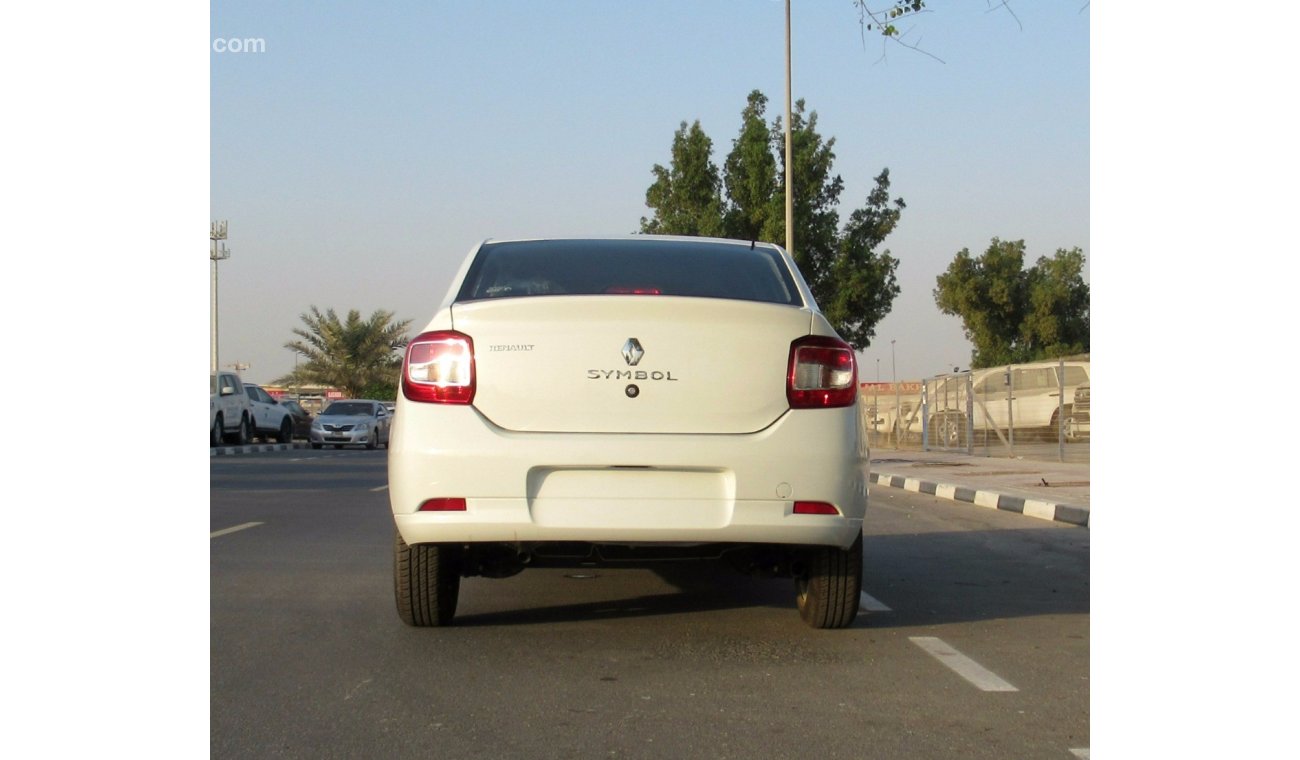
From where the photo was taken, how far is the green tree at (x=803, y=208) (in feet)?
106

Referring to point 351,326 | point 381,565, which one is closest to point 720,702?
point 381,565

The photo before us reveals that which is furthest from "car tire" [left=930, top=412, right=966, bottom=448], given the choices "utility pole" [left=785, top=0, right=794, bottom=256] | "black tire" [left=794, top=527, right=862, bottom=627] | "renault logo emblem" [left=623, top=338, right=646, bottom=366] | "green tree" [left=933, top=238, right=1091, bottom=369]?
"green tree" [left=933, top=238, right=1091, bottom=369]

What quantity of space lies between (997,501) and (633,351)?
30.7 feet

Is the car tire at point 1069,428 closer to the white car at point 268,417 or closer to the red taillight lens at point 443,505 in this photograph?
the red taillight lens at point 443,505

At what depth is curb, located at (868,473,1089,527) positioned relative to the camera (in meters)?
11.8

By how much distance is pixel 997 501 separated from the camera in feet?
44.9

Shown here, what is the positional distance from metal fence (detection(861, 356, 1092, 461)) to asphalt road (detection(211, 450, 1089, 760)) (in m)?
13.4

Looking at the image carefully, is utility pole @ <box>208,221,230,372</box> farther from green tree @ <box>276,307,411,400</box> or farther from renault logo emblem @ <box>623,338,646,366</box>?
renault logo emblem @ <box>623,338,646,366</box>

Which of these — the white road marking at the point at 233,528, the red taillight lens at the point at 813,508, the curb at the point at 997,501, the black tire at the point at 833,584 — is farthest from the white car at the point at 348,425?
the red taillight lens at the point at 813,508

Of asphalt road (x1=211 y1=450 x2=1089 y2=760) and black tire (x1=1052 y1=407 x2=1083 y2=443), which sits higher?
black tire (x1=1052 y1=407 x2=1083 y2=443)

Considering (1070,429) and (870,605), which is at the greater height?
(1070,429)

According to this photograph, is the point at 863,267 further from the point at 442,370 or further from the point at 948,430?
the point at 442,370

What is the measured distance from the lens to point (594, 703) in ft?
14.6

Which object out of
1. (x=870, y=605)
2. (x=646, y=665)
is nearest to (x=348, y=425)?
(x=870, y=605)
